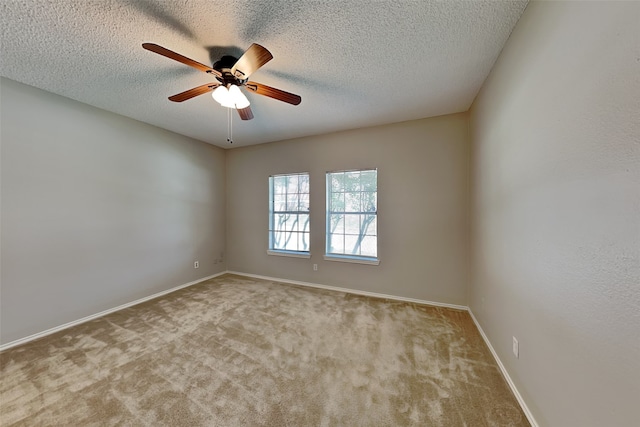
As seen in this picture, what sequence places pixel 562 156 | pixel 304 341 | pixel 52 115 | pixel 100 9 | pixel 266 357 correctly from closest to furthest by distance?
pixel 562 156 → pixel 100 9 → pixel 266 357 → pixel 304 341 → pixel 52 115

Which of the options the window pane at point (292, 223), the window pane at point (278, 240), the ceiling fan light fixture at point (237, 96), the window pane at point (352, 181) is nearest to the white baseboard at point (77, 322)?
the window pane at point (278, 240)

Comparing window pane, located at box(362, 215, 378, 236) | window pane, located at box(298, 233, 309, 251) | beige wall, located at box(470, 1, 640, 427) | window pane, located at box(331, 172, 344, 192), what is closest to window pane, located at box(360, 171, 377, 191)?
window pane, located at box(331, 172, 344, 192)

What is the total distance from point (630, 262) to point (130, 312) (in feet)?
13.8

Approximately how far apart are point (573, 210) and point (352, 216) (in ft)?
8.45

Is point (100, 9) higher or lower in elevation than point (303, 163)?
higher

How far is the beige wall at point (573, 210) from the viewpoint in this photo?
76 centimetres

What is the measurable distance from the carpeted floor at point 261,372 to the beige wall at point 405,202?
1.76 feet

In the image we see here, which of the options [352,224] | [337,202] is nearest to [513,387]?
[352,224]

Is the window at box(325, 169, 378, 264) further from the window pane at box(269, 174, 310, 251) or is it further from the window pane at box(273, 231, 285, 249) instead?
the window pane at box(273, 231, 285, 249)

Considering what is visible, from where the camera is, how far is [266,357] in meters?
1.93

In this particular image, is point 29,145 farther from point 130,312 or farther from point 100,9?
point 130,312

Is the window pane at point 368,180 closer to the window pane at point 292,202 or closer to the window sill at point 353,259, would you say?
the window sill at point 353,259

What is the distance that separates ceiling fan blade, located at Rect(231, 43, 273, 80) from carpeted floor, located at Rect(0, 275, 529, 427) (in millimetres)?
2316

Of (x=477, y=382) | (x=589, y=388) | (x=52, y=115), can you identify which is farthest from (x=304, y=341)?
(x=52, y=115)
